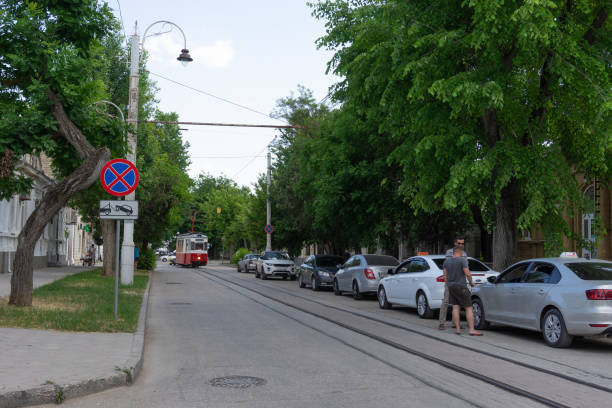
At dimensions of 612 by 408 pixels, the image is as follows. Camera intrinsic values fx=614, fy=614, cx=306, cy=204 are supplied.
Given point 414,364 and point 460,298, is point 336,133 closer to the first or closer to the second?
point 460,298

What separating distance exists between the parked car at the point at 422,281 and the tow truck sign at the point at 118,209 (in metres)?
7.08

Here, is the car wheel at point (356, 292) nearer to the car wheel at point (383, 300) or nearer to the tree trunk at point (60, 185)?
the car wheel at point (383, 300)

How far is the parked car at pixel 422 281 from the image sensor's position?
47.8 ft

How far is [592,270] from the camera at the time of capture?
1060 cm

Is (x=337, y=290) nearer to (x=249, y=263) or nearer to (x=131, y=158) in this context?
(x=131, y=158)

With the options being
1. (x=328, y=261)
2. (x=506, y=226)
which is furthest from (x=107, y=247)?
(x=506, y=226)

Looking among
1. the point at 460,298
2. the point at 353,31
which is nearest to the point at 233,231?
the point at 353,31

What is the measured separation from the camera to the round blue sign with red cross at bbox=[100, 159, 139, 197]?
11.9 m

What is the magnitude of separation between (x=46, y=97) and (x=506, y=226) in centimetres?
1164

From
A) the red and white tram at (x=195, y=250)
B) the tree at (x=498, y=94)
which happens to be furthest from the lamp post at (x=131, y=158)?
the red and white tram at (x=195, y=250)

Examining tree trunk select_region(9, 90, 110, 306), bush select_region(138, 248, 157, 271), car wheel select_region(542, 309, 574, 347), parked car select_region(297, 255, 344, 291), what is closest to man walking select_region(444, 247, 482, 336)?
car wheel select_region(542, 309, 574, 347)

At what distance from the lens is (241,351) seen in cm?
941

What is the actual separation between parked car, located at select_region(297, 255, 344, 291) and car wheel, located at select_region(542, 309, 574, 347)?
594 inches

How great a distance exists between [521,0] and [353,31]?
574cm
